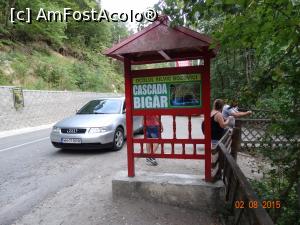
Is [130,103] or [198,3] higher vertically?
[198,3]

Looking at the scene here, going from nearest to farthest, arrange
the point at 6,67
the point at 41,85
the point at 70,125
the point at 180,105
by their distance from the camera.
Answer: the point at 180,105 → the point at 70,125 → the point at 6,67 → the point at 41,85

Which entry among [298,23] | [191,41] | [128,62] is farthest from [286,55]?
[128,62]

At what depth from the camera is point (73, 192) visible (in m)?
4.68

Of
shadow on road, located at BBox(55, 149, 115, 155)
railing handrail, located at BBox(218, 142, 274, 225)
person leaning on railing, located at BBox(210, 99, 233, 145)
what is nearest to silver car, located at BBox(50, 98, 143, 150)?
shadow on road, located at BBox(55, 149, 115, 155)

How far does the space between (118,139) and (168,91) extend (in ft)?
13.6

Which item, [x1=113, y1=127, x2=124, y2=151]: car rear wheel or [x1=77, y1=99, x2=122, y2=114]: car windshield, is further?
[x1=77, y1=99, x2=122, y2=114]: car windshield

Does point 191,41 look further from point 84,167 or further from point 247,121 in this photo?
point 247,121

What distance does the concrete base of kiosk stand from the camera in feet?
12.7

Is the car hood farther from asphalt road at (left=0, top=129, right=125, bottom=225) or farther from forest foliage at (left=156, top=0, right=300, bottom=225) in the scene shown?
forest foliage at (left=156, top=0, right=300, bottom=225)

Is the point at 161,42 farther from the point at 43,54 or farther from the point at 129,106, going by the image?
the point at 43,54

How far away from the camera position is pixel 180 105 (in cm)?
409

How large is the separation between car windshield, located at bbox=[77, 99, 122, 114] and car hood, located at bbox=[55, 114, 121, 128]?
32 centimetres

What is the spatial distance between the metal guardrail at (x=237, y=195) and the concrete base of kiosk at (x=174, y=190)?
21 centimetres

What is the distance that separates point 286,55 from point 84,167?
4.96m
